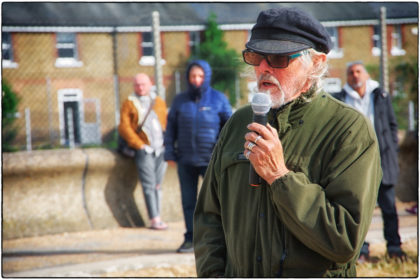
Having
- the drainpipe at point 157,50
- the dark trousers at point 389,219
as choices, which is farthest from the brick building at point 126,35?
the dark trousers at point 389,219

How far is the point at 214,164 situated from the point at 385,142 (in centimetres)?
414

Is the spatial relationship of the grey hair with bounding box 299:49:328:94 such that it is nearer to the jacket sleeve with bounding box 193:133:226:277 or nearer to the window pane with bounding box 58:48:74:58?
the jacket sleeve with bounding box 193:133:226:277

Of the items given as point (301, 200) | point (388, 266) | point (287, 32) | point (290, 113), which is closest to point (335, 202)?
point (301, 200)

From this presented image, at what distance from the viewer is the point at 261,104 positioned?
2.15 metres

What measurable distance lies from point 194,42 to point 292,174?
3227 cm

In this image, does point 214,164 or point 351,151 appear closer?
point 351,151

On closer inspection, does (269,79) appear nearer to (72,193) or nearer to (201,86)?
(201,86)

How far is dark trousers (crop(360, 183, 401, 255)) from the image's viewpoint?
20.5ft

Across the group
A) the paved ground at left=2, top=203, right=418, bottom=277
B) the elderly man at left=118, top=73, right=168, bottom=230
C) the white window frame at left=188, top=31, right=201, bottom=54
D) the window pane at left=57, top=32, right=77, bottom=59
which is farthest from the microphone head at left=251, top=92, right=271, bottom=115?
the white window frame at left=188, top=31, right=201, bottom=54

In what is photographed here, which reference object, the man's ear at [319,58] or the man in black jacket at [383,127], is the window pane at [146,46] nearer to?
the man in black jacket at [383,127]

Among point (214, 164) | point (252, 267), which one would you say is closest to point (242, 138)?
point (214, 164)

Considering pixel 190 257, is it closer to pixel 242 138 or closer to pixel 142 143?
pixel 142 143

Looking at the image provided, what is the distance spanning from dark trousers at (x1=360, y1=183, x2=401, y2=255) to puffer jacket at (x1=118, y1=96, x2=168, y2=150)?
10.1ft

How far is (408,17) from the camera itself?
15.8 metres
